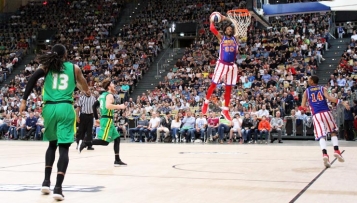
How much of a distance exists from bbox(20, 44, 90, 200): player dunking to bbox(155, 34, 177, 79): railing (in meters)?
20.6

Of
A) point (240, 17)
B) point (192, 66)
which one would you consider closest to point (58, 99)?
point (240, 17)

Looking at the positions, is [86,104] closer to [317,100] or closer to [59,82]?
[317,100]

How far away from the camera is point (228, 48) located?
8.79 metres

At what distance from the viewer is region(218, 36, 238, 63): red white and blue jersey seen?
8727 mm

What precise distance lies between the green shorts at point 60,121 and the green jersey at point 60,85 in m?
0.09

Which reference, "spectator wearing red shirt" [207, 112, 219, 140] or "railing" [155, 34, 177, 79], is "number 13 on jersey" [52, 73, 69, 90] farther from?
"railing" [155, 34, 177, 79]

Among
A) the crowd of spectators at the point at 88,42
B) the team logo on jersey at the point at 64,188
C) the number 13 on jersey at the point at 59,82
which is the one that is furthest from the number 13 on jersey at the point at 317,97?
the crowd of spectators at the point at 88,42

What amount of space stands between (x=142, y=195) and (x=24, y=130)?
18015mm

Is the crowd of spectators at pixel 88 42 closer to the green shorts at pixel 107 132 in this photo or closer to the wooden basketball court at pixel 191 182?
the green shorts at pixel 107 132

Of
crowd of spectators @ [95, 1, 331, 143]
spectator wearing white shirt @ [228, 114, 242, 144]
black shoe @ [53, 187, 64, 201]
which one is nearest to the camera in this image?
black shoe @ [53, 187, 64, 201]

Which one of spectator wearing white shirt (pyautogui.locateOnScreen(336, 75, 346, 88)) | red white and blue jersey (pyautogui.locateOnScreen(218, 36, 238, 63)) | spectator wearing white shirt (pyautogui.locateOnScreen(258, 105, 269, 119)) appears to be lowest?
spectator wearing white shirt (pyautogui.locateOnScreen(258, 105, 269, 119))

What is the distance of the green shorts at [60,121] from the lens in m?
5.35

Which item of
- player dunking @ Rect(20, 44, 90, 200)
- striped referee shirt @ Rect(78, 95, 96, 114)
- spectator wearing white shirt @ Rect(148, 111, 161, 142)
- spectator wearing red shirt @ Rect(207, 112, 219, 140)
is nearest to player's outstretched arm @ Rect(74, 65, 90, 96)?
player dunking @ Rect(20, 44, 90, 200)

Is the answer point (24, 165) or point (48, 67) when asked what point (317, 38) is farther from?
point (48, 67)
